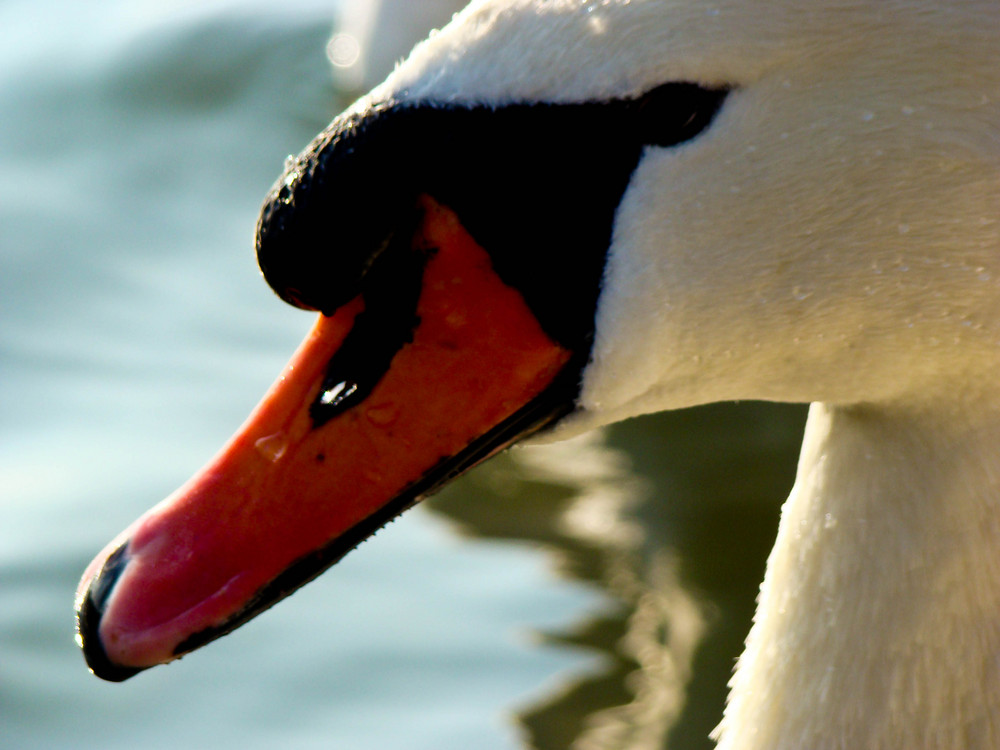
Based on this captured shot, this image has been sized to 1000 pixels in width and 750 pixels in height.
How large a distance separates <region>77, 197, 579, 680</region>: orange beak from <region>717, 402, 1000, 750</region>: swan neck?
1.08 feet

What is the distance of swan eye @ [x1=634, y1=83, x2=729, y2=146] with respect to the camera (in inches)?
56.6

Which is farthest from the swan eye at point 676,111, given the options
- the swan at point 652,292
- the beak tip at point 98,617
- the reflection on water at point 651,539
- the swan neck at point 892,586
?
the reflection on water at point 651,539

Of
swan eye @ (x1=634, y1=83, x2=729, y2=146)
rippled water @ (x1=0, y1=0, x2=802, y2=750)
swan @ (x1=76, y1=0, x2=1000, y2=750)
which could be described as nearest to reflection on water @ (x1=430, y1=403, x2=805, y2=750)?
rippled water @ (x1=0, y1=0, x2=802, y2=750)

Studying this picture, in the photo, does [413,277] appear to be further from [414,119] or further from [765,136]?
[765,136]

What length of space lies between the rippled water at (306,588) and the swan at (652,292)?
1355 millimetres

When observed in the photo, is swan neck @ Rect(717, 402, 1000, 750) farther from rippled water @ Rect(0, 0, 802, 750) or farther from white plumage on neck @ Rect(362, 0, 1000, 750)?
rippled water @ Rect(0, 0, 802, 750)

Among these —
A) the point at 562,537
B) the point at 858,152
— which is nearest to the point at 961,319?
the point at 858,152

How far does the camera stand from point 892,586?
164 cm

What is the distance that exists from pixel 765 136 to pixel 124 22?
4.45m

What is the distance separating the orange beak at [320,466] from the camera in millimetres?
1548

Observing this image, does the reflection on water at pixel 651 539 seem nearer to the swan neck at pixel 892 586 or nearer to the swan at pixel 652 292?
the swan neck at pixel 892 586

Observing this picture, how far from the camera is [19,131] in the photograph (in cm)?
500

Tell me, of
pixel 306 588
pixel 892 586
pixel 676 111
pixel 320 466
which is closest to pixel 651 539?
pixel 306 588

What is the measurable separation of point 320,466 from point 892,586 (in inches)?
23.8
